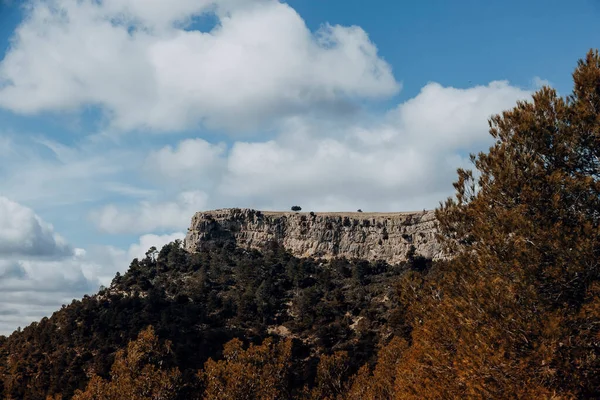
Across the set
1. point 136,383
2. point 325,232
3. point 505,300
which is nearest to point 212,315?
point 325,232

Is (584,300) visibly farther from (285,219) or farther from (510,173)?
(285,219)

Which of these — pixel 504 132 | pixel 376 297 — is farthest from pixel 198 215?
pixel 504 132

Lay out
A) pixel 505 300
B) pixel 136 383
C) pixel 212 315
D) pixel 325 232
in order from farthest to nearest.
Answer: pixel 325 232 < pixel 212 315 < pixel 136 383 < pixel 505 300

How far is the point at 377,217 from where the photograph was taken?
9962 cm

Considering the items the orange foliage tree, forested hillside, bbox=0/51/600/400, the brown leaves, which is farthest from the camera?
the brown leaves

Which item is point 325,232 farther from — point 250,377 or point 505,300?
point 505,300

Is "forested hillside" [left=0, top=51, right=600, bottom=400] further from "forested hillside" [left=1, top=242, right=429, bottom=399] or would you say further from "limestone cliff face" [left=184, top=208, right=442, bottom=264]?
"limestone cliff face" [left=184, top=208, right=442, bottom=264]

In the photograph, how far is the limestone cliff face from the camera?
94000 millimetres

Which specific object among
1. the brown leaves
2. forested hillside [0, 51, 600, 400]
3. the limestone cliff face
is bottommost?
the brown leaves

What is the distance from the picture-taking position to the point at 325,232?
99875 mm

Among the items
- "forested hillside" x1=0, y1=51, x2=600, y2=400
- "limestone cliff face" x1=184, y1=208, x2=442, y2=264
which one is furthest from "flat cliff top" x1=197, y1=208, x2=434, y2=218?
"forested hillside" x1=0, y1=51, x2=600, y2=400

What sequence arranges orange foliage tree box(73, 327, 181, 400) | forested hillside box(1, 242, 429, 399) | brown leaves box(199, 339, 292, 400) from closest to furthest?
orange foliage tree box(73, 327, 181, 400) < brown leaves box(199, 339, 292, 400) < forested hillside box(1, 242, 429, 399)

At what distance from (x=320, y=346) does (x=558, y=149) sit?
181 feet

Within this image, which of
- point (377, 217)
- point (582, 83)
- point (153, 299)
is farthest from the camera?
point (377, 217)
